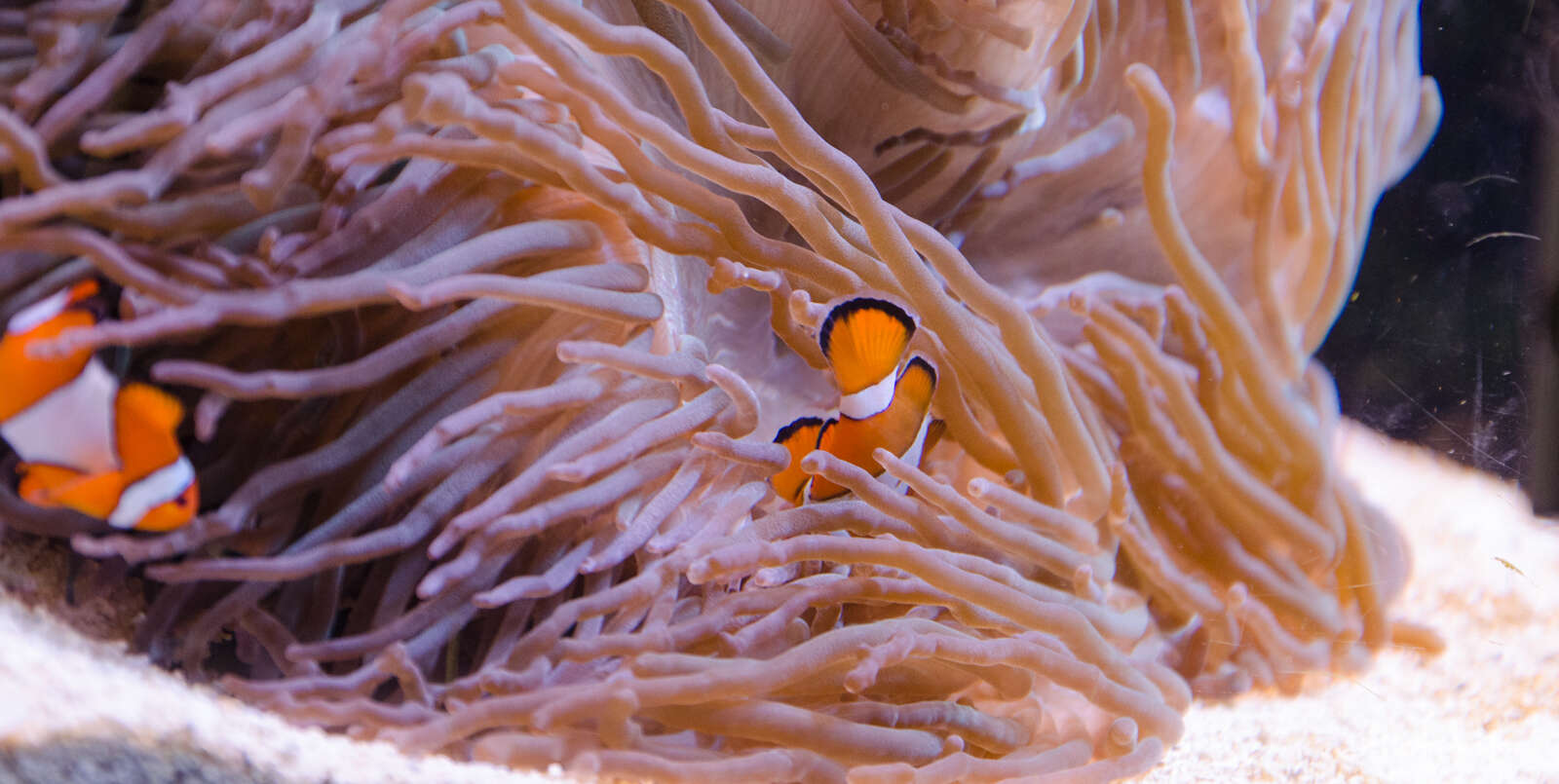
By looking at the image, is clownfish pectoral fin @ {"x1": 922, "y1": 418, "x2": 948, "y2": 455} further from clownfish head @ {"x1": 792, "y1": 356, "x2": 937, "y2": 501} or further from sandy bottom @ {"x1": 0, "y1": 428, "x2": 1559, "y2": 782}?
sandy bottom @ {"x1": 0, "y1": 428, "x2": 1559, "y2": 782}

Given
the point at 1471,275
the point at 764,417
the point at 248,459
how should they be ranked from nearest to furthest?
the point at 248,459 < the point at 764,417 < the point at 1471,275

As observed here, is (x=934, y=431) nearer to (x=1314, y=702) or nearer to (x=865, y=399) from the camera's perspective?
(x=865, y=399)

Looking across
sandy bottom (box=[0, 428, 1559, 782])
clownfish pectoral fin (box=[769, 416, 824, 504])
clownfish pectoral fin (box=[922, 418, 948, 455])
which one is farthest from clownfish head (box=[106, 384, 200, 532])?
clownfish pectoral fin (box=[922, 418, 948, 455])

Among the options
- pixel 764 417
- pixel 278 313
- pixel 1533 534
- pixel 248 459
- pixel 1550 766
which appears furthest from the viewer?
pixel 1533 534

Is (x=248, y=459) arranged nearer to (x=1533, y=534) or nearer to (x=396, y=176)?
(x=396, y=176)

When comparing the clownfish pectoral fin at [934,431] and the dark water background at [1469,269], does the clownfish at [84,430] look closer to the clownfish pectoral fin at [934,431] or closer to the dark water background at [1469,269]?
the clownfish pectoral fin at [934,431]

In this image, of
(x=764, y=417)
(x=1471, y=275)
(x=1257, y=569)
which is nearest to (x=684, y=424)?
(x=764, y=417)
